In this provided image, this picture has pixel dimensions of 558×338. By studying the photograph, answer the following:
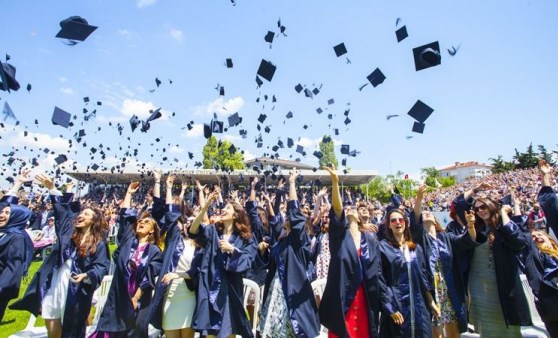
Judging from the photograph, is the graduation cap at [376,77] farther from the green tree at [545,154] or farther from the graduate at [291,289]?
the green tree at [545,154]

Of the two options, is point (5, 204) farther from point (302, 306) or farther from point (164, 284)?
point (302, 306)

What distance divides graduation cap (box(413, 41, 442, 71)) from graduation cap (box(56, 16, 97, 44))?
4478 mm

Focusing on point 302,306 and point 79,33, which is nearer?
point 302,306

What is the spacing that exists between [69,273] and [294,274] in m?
2.26

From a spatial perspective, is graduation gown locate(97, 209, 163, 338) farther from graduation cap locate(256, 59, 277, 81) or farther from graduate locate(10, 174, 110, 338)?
graduation cap locate(256, 59, 277, 81)

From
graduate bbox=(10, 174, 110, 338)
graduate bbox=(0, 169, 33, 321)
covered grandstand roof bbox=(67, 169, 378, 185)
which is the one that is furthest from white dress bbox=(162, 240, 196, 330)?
covered grandstand roof bbox=(67, 169, 378, 185)

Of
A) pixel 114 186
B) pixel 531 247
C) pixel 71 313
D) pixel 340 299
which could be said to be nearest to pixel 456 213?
pixel 531 247

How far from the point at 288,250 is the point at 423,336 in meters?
1.39

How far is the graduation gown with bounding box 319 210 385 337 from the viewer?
287cm

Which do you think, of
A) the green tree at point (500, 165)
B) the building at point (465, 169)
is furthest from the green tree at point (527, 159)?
the building at point (465, 169)

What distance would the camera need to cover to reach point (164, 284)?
3305 millimetres

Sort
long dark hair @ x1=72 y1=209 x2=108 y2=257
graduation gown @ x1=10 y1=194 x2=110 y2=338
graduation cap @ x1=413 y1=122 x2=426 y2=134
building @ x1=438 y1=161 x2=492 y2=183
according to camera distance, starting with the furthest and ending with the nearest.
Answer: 1. building @ x1=438 y1=161 x2=492 y2=183
2. graduation cap @ x1=413 y1=122 x2=426 y2=134
3. long dark hair @ x1=72 y1=209 x2=108 y2=257
4. graduation gown @ x1=10 y1=194 x2=110 y2=338

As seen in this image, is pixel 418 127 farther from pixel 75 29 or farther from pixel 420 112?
pixel 75 29

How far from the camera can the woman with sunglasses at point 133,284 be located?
10.7ft
